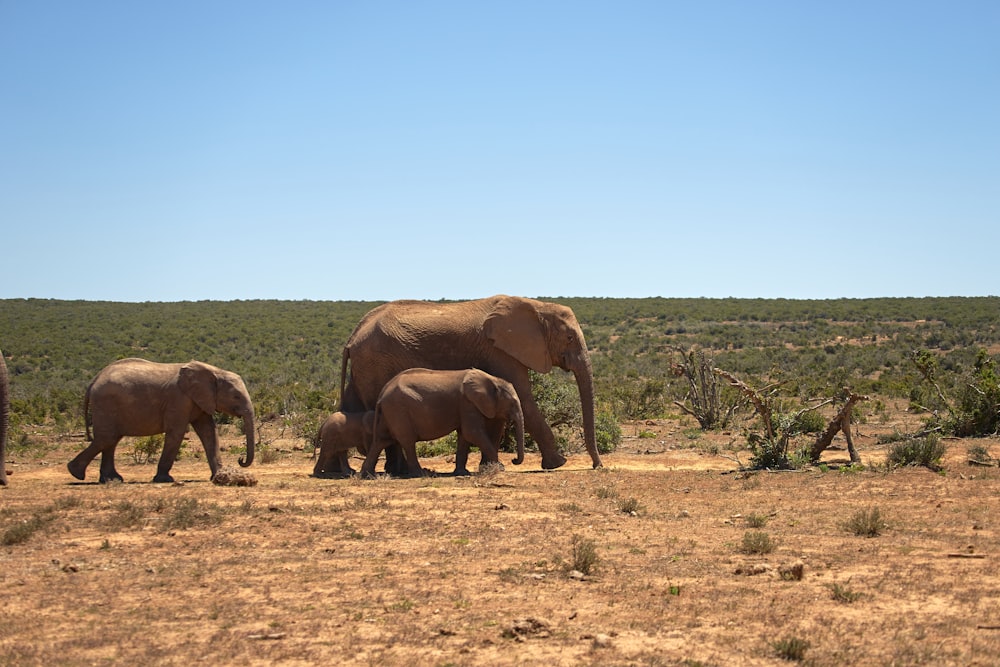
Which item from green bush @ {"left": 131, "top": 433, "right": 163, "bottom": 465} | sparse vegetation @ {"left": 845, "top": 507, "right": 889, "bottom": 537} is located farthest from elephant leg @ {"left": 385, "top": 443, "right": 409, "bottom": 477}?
sparse vegetation @ {"left": 845, "top": 507, "right": 889, "bottom": 537}

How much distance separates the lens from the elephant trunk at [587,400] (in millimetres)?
18594

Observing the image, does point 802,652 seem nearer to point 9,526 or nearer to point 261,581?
point 261,581

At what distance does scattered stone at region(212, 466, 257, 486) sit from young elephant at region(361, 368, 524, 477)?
2151 millimetres

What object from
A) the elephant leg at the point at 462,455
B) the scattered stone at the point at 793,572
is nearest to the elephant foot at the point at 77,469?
the elephant leg at the point at 462,455

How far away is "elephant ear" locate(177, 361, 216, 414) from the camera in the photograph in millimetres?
16094

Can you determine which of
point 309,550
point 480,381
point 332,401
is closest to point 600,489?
point 480,381

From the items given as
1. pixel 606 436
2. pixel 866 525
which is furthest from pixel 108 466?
pixel 866 525

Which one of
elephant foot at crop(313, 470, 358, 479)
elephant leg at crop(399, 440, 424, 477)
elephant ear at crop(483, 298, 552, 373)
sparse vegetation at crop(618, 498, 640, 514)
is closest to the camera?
sparse vegetation at crop(618, 498, 640, 514)

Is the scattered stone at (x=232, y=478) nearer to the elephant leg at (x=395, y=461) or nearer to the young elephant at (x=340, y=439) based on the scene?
the young elephant at (x=340, y=439)

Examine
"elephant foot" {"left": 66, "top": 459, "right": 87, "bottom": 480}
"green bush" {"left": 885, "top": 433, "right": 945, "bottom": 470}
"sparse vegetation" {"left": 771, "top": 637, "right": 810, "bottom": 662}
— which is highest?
"green bush" {"left": 885, "top": 433, "right": 945, "bottom": 470}

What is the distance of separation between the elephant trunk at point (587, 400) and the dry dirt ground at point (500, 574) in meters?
2.99

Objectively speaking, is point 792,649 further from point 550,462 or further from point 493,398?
point 550,462

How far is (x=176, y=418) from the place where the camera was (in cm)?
1608

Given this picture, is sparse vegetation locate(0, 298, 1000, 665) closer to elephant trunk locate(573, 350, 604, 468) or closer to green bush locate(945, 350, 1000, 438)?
green bush locate(945, 350, 1000, 438)
